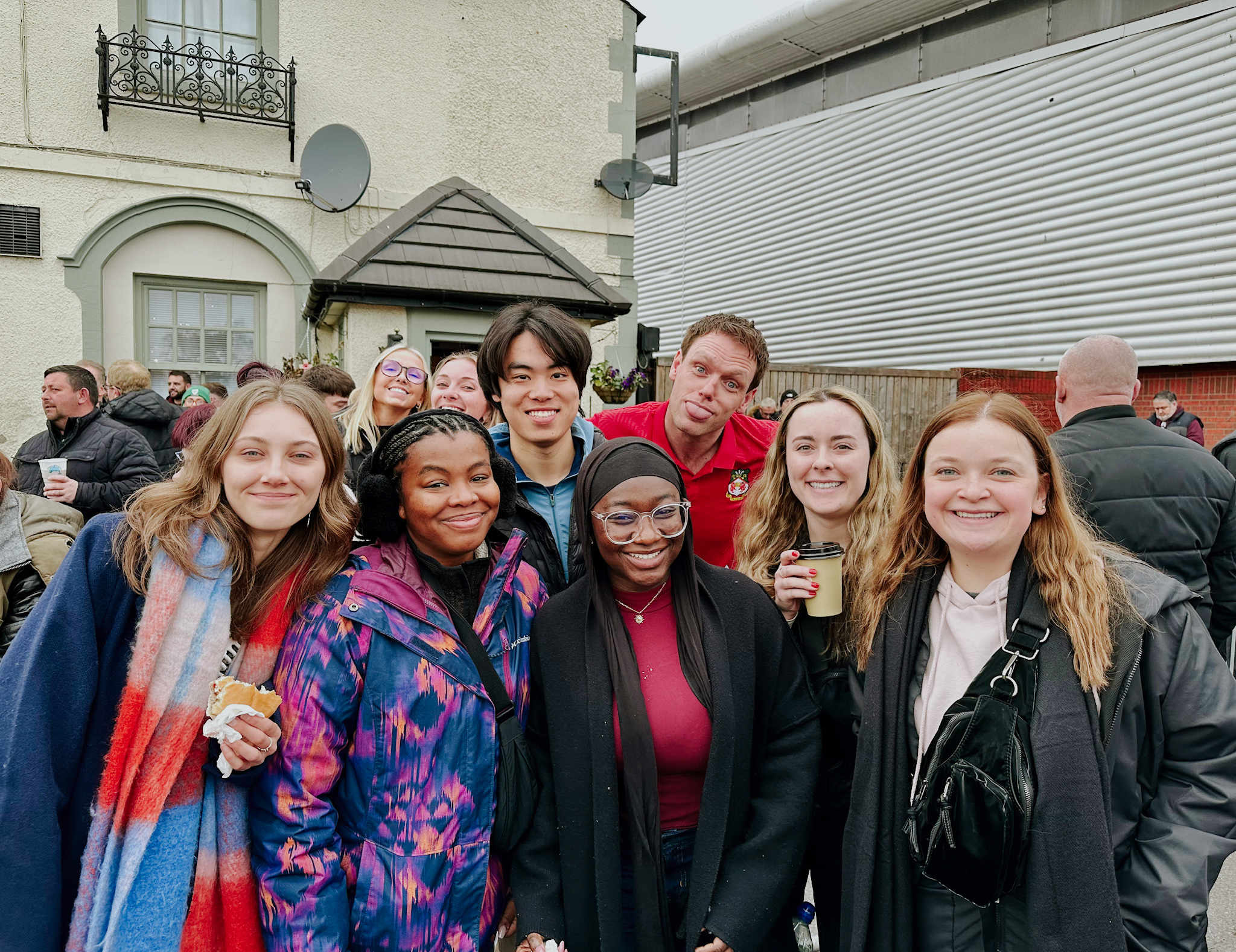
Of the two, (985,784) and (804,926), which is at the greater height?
(985,784)

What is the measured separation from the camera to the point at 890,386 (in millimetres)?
11133

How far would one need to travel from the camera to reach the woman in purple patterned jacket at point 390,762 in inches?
71.5

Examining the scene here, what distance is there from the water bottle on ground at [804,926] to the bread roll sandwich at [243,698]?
1.53 meters

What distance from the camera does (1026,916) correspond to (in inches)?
71.2

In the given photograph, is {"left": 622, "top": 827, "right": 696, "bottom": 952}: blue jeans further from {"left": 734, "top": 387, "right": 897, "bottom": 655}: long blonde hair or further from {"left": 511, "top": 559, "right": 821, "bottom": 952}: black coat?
{"left": 734, "top": 387, "right": 897, "bottom": 655}: long blonde hair

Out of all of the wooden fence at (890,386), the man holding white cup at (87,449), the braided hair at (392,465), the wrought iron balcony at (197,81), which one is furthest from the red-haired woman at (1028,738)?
the wooden fence at (890,386)

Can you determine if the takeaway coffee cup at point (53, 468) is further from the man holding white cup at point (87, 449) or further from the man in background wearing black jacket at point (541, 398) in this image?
the man in background wearing black jacket at point (541, 398)

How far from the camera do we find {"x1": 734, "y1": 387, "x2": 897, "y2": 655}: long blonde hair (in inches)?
95.0

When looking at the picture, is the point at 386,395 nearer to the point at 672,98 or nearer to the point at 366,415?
the point at 366,415

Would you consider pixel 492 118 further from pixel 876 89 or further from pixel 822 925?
pixel 822 925

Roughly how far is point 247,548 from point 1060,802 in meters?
2.00

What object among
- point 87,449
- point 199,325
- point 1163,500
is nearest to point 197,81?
point 199,325

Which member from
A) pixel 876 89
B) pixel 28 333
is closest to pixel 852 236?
pixel 876 89

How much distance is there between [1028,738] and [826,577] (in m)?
0.63
